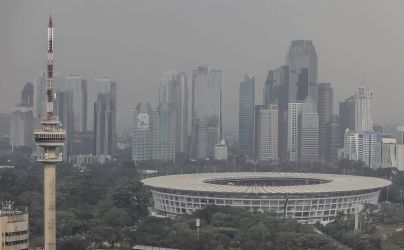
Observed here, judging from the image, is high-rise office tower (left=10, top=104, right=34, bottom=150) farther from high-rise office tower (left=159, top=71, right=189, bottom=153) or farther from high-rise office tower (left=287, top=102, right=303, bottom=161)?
high-rise office tower (left=287, top=102, right=303, bottom=161)

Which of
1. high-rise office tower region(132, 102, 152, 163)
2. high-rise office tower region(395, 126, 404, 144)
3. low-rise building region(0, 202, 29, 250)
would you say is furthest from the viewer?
high-rise office tower region(395, 126, 404, 144)

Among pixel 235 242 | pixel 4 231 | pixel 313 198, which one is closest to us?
pixel 4 231

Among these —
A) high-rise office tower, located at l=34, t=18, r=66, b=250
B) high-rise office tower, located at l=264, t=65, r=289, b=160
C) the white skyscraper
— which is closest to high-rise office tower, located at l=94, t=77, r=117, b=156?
the white skyscraper

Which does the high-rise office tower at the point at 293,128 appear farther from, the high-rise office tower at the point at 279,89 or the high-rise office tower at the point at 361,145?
the high-rise office tower at the point at 361,145

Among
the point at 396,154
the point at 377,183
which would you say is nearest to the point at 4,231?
the point at 377,183

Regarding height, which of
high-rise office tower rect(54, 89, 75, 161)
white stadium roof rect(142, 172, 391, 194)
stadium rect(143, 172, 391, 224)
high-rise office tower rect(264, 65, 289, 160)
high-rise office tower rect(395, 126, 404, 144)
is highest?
high-rise office tower rect(264, 65, 289, 160)

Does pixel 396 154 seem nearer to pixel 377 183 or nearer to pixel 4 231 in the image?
pixel 377 183

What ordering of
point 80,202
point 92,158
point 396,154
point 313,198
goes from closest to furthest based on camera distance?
point 313,198, point 80,202, point 396,154, point 92,158

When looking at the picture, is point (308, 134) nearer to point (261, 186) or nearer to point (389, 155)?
point (389, 155)
